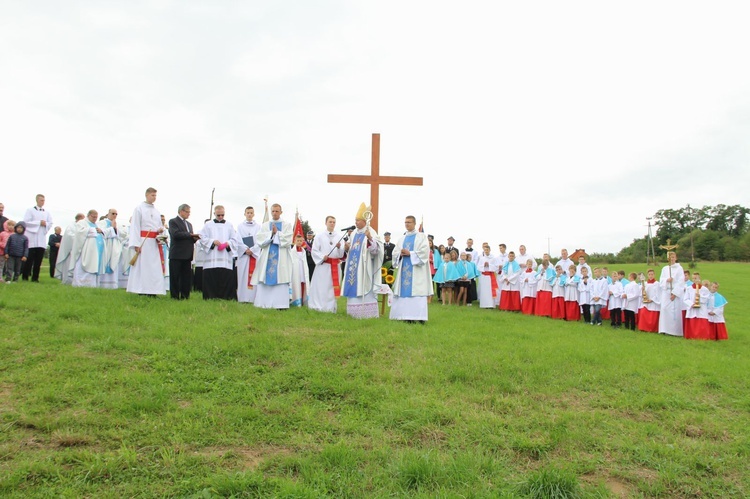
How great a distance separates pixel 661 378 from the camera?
25.7 ft

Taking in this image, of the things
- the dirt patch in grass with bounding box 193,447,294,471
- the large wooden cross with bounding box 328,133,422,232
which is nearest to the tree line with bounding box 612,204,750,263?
the large wooden cross with bounding box 328,133,422,232

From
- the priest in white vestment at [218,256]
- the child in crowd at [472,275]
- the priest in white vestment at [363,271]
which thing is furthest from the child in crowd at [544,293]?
the priest in white vestment at [218,256]

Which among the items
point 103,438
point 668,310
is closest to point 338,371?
point 103,438

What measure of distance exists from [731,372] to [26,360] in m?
10.5

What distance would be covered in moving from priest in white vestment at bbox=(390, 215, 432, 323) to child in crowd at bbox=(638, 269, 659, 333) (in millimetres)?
7627

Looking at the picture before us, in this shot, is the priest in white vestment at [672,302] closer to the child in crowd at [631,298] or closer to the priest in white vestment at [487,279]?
the child in crowd at [631,298]

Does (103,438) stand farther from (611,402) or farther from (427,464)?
(611,402)

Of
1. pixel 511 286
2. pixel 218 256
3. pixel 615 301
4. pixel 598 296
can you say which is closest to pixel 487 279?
pixel 511 286

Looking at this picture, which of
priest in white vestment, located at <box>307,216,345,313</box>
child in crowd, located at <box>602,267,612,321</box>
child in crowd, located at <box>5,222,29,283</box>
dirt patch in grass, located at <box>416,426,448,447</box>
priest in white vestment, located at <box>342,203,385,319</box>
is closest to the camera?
dirt patch in grass, located at <box>416,426,448,447</box>

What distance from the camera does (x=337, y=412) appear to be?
238 inches

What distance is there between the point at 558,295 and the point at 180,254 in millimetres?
11381

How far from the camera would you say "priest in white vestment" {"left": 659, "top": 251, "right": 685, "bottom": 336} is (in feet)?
47.2

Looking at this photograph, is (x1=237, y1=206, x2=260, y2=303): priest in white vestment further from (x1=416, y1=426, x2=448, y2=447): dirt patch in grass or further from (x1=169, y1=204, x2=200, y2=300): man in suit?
(x1=416, y1=426, x2=448, y2=447): dirt patch in grass

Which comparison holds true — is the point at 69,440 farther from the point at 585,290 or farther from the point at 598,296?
the point at 585,290
